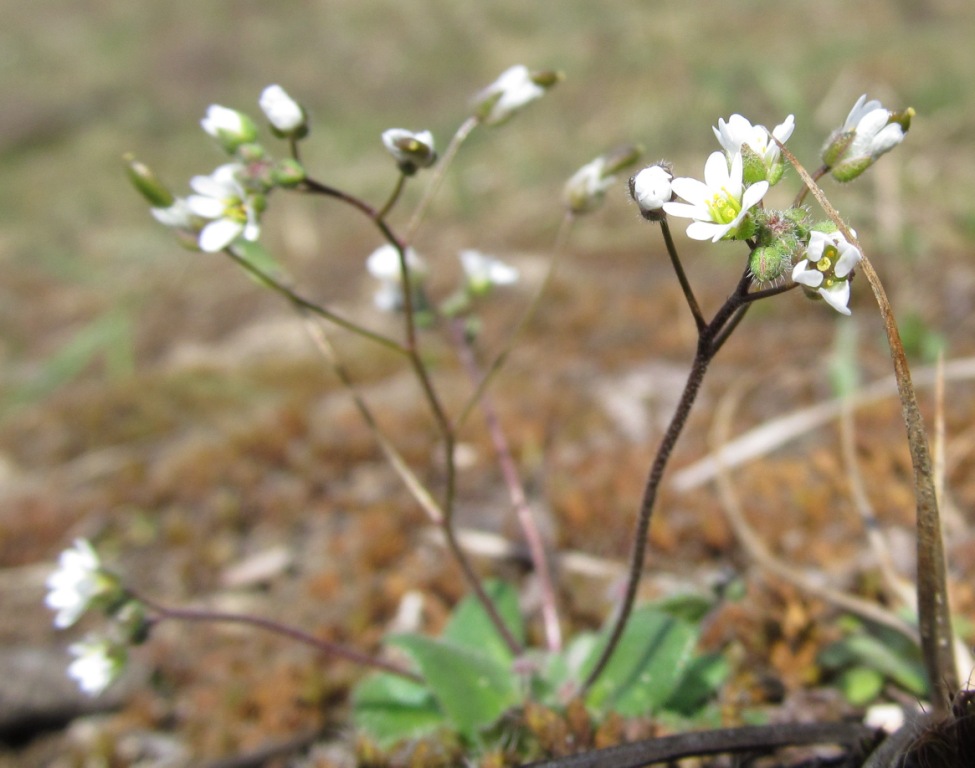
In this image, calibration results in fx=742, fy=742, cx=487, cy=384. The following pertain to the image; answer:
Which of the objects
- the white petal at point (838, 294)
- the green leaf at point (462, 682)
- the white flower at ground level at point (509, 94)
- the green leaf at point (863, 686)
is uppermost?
the white flower at ground level at point (509, 94)

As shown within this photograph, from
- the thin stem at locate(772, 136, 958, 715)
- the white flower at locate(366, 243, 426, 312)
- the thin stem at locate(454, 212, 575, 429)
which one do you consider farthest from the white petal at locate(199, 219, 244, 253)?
the thin stem at locate(772, 136, 958, 715)

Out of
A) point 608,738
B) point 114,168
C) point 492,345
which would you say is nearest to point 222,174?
point 608,738

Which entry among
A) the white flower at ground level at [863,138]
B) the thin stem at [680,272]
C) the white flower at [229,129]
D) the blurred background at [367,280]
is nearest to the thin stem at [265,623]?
the blurred background at [367,280]

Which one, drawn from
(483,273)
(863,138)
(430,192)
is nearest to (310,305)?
(430,192)

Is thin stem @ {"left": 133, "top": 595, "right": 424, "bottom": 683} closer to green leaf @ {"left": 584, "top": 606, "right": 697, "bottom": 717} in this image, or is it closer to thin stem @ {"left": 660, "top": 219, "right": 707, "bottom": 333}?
green leaf @ {"left": 584, "top": 606, "right": 697, "bottom": 717}

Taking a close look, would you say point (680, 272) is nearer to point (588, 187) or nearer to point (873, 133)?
point (873, 133)

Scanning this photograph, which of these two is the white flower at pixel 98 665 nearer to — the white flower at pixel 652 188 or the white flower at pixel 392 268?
the white flower at pixel 392 268
